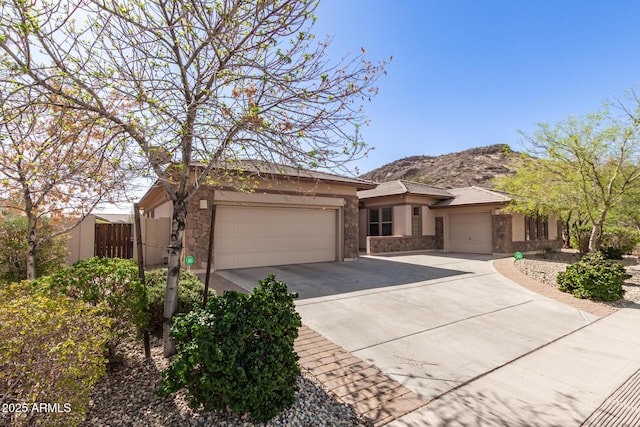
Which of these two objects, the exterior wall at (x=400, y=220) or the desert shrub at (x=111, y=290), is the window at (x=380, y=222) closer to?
the exterior wall at (x=400, y=220)

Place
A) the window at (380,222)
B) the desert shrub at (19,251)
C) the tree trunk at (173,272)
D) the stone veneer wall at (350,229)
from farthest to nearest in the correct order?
the window at (380,222)
the stone veneer wall at (350,229)
the desert shrub at (19,251)
the tree trunk at (173,272)

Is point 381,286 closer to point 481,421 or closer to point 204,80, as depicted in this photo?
point 481,421

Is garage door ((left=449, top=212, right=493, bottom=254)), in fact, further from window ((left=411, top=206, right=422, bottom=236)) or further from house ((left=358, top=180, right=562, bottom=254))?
window ((left=411, top=206, right=422, bottom=236))

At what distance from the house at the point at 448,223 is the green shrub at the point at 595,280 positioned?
8244 millimetres

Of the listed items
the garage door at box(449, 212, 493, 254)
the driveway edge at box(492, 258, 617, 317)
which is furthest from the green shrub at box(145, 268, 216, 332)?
the garage door at box(449, 212, 493, 254)

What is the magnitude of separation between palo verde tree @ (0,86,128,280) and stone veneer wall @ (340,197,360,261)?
9327 mm

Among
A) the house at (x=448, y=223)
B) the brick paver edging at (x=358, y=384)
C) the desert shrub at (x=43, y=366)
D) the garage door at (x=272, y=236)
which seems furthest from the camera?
the house at (x=448, y=223)

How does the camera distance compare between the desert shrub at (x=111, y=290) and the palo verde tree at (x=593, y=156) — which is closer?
the desert shrub at (x=111, y=290)

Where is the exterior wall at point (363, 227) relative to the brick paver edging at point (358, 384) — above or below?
above

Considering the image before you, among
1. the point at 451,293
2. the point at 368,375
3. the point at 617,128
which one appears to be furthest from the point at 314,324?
the point at 617,128

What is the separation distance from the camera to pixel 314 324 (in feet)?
17.3

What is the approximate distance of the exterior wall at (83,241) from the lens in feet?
35.1

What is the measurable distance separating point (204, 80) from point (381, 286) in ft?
21.5

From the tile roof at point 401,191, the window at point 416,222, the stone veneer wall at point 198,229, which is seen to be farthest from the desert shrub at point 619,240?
the stone veneer wall at point 198,229
